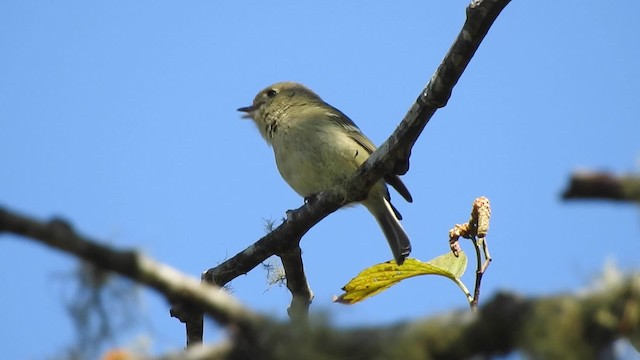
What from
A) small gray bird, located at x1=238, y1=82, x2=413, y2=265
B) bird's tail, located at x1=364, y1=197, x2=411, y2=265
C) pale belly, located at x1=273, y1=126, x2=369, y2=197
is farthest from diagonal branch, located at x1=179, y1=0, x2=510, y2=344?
bird's tail, located at x1=364, y1=197, x2=411, y2=265

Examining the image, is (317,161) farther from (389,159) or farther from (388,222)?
(389,159)

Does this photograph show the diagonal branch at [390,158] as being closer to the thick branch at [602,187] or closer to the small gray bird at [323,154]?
the small gray bird at [323,154]

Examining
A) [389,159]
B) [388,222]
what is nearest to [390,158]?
[389,159]

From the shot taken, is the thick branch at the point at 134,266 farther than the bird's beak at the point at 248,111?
No

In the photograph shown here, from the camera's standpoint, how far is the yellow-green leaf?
427 centimetres

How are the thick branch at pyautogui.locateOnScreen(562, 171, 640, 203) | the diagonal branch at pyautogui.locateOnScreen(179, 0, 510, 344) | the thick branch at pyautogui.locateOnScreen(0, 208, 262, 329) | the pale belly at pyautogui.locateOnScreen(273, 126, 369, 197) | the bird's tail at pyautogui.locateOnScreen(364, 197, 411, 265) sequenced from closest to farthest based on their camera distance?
1. the thick branch at pyautogui.locateOnScreen(562, 171, 640, 203)
2. the thick branch at pyautogui.locateOnScreen(0, 208, 262, 329)
3. the diagonal branch at pyautogui.locateOnScreen(179, 0, 510, 344)
4. the pale belly at pyautogui.locateOnScreen(273, 126, 369, 197)
5. the bird's tail at pyautogui.locateOnScreen(364, 197, 411, 265)

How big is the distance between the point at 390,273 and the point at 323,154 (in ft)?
6.84

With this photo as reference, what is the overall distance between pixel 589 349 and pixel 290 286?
3606 millimetres

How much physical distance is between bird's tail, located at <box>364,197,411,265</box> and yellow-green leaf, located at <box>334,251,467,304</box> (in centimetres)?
198

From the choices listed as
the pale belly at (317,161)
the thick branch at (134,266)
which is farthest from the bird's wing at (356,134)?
the thick branch at (134,266)

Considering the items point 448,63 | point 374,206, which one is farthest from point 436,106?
point 374,206

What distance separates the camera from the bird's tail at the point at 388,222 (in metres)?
6.59

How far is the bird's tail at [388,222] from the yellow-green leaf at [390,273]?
1984 mm

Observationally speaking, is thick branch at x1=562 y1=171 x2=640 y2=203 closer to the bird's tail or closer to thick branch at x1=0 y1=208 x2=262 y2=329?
thick branch at x1=0 y1=208 x2=262 y2=329
